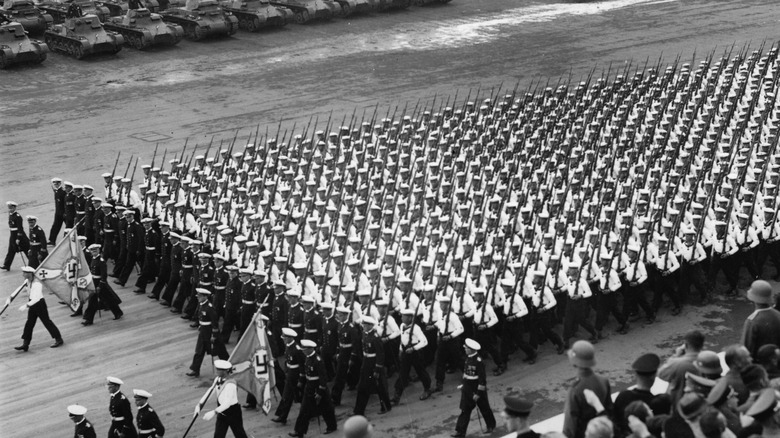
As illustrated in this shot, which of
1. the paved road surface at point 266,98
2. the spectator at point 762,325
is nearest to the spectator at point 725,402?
the spectator at point 762,325

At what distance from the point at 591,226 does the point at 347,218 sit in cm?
363

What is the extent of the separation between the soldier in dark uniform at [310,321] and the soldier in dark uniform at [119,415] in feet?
7.98

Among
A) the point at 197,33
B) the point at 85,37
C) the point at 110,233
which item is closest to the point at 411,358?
the point at 110,233

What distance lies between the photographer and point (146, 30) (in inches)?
1425

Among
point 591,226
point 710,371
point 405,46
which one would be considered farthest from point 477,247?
point 405,46

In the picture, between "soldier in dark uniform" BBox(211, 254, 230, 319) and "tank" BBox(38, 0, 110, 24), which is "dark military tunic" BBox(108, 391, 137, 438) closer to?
"soldier in dark uniform" BBox(211, 254, 230, 319)

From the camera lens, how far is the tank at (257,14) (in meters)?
38.8

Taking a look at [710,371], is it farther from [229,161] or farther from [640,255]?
→ [229,161]

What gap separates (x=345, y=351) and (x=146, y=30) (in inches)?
955

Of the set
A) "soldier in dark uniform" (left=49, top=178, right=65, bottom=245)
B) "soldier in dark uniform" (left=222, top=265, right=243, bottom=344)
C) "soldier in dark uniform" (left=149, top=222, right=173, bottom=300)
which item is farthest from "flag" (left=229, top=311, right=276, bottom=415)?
"soldier in dark uniform" (left=49, top=178, right=65, bottom=245)

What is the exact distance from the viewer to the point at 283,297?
15.0 meters

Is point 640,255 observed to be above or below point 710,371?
below

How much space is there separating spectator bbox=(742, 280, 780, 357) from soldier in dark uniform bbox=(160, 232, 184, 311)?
924cm

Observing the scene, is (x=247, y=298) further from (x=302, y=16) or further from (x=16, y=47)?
(x=302, y=16)
